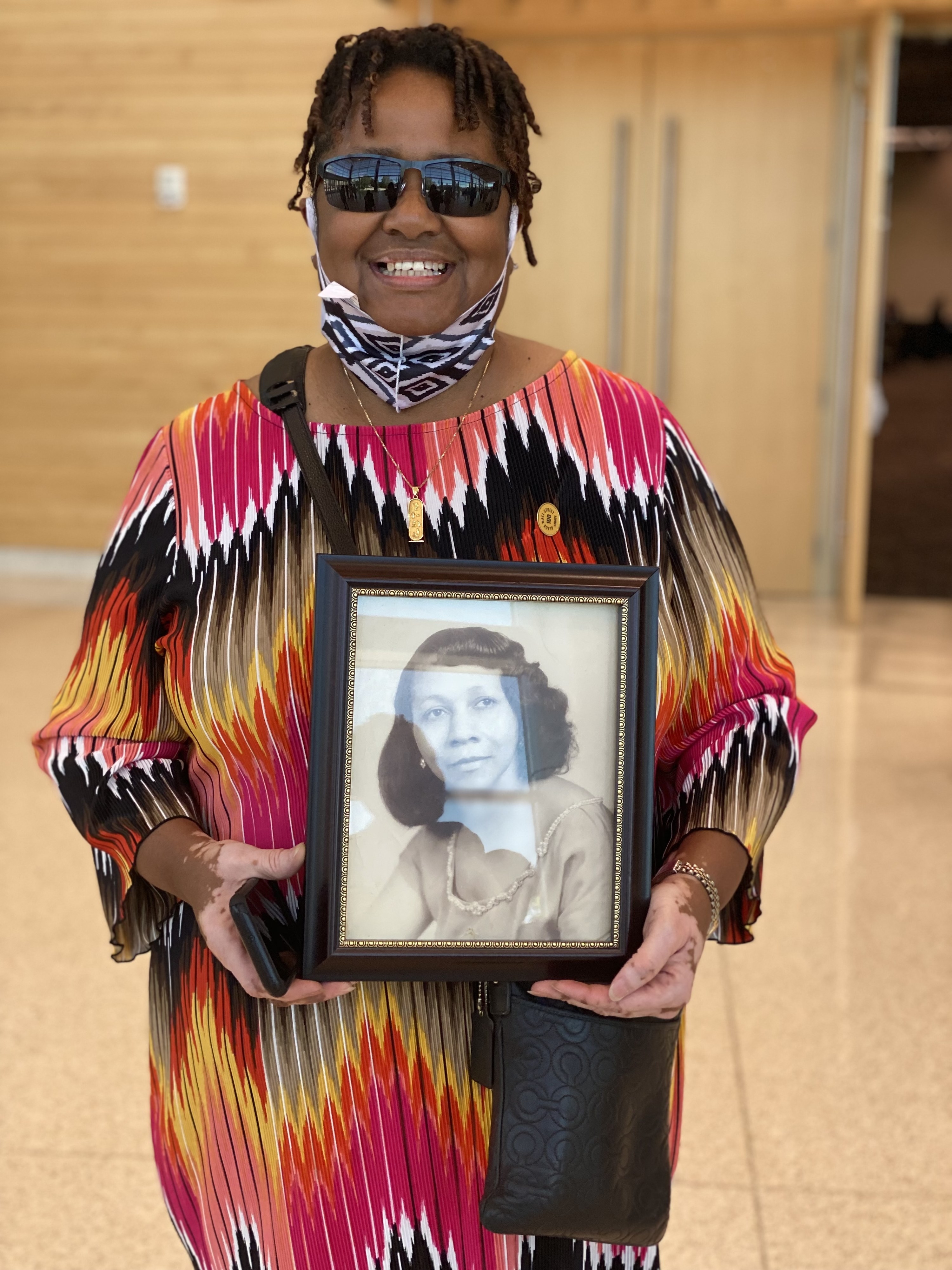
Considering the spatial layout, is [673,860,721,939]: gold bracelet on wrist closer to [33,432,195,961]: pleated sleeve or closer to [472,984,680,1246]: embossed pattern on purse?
[472,984,680,1246]: embossed pattern on purse

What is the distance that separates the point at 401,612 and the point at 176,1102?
1.88 ft

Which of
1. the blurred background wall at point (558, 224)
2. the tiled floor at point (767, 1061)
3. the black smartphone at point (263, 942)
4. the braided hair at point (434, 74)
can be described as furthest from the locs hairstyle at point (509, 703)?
the blurred background wall at point (558, 224)

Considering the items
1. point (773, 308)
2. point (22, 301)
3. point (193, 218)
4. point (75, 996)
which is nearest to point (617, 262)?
point (773, 308)

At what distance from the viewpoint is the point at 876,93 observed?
6887mm

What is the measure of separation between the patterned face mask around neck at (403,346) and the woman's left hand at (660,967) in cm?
45

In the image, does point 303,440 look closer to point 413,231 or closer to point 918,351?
point 413,231

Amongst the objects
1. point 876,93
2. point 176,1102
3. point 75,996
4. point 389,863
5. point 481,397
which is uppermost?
point 876,93

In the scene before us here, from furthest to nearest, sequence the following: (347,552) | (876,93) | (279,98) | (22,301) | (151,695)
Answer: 1. (22,301)
2. (279,98)
3. (876,93)
4. (151,695)
5. (347,552)

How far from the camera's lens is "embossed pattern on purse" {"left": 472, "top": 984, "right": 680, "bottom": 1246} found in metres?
1.01

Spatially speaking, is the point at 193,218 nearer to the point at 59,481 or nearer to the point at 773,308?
the point at 59,481

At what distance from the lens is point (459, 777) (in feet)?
3.04

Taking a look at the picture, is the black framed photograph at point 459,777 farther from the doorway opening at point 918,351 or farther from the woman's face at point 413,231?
the doorway opening at point 918,351

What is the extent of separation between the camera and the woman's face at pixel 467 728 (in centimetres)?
93

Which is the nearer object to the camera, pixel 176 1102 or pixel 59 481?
pixel 176 1102
